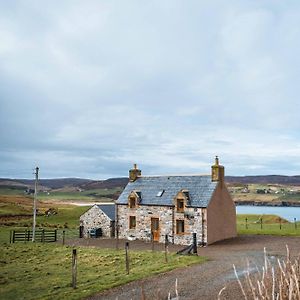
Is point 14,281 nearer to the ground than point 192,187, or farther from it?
nearer to the ground

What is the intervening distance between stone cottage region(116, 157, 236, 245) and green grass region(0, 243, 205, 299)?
8.49m

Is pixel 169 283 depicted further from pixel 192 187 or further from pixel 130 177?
pixel 130 177

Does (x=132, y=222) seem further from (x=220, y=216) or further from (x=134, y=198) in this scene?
(x=220, y=216)

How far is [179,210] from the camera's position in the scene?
35688 millimetres

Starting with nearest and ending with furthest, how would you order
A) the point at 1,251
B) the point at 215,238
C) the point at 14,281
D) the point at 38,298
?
the point at 38,298
the point at 14,281
the point at 1,251
the point at 215,238

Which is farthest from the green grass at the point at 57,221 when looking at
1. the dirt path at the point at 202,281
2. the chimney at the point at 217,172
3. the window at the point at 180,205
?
the dirt path at the point at 202,281

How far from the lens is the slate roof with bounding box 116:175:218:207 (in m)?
35.2

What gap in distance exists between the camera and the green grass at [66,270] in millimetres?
17203

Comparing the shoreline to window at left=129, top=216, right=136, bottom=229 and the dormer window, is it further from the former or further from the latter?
the dormer window

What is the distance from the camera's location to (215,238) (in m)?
35.0

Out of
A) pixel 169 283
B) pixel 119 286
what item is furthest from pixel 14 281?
pixel 169 283

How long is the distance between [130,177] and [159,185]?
4.38 meters

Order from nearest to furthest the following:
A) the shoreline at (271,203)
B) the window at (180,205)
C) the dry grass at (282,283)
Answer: the dry grass at (282,283)
the window at (180,205)
the shoreline at (271,203)

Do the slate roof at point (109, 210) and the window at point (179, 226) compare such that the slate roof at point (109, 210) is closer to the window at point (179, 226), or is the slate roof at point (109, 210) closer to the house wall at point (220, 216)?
the window at point (179, 226)
